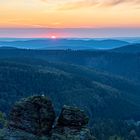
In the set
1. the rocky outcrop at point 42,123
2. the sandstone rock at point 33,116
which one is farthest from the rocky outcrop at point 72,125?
Result: the sandstone rock at point 33,116

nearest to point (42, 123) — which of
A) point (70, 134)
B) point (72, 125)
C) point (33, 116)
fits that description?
point (33, 116)

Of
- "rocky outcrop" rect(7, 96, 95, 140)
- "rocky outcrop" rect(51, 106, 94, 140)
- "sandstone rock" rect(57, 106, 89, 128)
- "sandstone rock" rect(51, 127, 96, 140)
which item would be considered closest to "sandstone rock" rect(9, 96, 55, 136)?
"rocky outcrop" rect(7, 96, 95, 140)

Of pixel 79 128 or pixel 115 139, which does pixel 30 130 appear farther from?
pixel 115 139

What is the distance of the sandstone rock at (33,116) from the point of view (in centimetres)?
4438

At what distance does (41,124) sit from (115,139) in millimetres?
129949

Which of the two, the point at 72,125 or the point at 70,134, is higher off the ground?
the point at 72,125

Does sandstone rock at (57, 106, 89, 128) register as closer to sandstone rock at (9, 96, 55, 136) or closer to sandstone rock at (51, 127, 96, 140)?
sandstone rock at (51, 127, 96, 140)

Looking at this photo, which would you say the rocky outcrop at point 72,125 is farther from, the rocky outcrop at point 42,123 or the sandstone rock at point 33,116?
the sandstone rock at point 33,116

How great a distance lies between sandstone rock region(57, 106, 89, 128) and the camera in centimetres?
4594

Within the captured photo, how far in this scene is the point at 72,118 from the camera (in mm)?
46062

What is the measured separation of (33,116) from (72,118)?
4674 millimetres

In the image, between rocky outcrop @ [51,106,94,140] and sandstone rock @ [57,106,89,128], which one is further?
sandstone rock @ [57,106,89,128]

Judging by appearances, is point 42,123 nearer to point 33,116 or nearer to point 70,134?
point 33,116

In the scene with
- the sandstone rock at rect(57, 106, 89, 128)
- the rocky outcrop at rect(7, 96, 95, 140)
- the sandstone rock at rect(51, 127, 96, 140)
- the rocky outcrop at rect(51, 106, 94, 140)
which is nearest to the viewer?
the sandstone rock at rect(51, 127, 96, 140)
